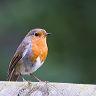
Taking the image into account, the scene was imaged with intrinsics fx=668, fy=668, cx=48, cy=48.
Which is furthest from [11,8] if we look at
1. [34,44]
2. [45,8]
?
[34,44]

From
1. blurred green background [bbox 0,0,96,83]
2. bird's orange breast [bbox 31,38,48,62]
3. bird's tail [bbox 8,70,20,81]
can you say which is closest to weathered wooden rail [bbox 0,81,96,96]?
bird's orange breast [bbox 31,38,48,62]

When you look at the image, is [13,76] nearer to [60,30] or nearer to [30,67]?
[30,67]

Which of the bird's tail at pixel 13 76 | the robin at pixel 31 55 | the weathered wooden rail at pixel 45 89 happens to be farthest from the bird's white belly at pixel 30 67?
the weathered wooden rail at pixel 45 89

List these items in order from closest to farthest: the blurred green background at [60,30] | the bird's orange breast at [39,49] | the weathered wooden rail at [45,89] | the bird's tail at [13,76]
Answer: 1. the weathered wooden rail at [45,89]
2. the bird's orange breast at [39,49]
3. the bird's tail at [13,76]
4. the blurred green background at [60,30]

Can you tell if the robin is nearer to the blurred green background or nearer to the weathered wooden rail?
the weathered wooden rail

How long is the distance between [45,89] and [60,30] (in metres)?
6.00

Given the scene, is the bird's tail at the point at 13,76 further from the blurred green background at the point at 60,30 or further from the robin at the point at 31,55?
the blurred green background at the point at 60,30

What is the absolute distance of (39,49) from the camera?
21.0 feet

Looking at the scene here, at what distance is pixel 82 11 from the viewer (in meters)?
11.4

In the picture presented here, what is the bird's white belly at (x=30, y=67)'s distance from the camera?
646cm

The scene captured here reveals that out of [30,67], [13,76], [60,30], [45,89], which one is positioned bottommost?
[60,30]

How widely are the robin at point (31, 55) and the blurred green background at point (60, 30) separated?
3140mm

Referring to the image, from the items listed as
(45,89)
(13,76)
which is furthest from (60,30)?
(45,89)

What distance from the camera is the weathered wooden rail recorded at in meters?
5.02
